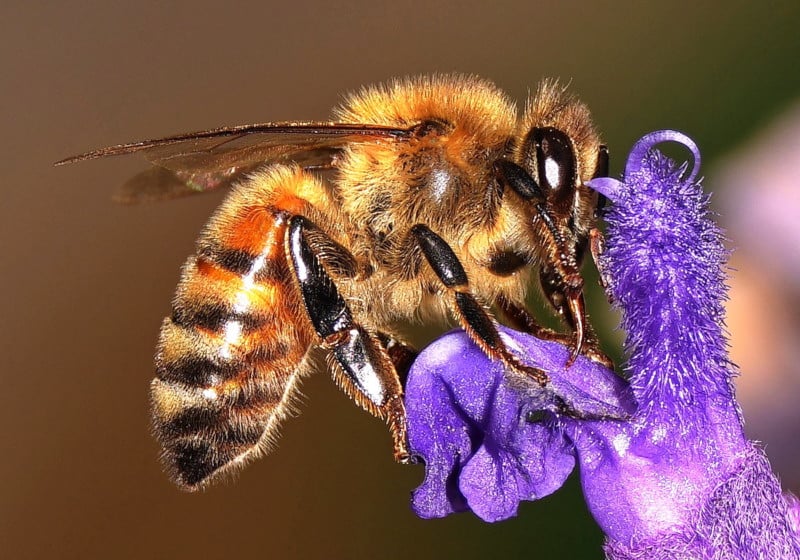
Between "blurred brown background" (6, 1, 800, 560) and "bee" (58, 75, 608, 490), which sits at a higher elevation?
"blurred brown background" (6, 1, 800, 560)

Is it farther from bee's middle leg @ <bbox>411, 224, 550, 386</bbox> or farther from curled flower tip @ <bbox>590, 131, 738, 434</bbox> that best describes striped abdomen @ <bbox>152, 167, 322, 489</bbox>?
curled flower tip @ <bbox>590, 131, 738, 434</bbox>

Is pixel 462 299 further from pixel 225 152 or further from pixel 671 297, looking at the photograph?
pixel 225 152

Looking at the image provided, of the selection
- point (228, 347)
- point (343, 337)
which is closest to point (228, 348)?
point (228, 347)

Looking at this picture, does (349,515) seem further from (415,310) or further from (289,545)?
(415,310)

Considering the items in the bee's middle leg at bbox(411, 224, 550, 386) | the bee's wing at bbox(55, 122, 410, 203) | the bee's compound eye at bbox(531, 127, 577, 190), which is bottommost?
the bee's middle leg at bbox(411, 224, 550, 386)

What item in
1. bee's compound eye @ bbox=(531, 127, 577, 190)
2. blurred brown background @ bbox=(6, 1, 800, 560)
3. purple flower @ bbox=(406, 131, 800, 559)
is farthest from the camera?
blurred brown background @ bbox=(6, 1, 800, 560)

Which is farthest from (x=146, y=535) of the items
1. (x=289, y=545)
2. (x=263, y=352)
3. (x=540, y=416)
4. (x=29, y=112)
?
(x=540, y=416)

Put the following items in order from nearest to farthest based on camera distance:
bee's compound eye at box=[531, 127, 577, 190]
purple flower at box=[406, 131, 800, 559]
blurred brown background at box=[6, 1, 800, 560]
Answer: purple flower at box=[406, 131, 800, 559]
bee's compound eye at box=[531, 127, 577, 190]
blurred brown background at box=[6, 1, 800, 560]

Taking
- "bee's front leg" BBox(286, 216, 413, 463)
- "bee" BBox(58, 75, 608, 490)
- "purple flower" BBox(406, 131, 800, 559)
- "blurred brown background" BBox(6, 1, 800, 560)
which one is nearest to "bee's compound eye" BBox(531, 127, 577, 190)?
"bee" BBox(58, 75, 608, 490)

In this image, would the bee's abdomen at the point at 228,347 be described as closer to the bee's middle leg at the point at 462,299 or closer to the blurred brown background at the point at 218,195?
the bee's middle leg at the point at 462,299
